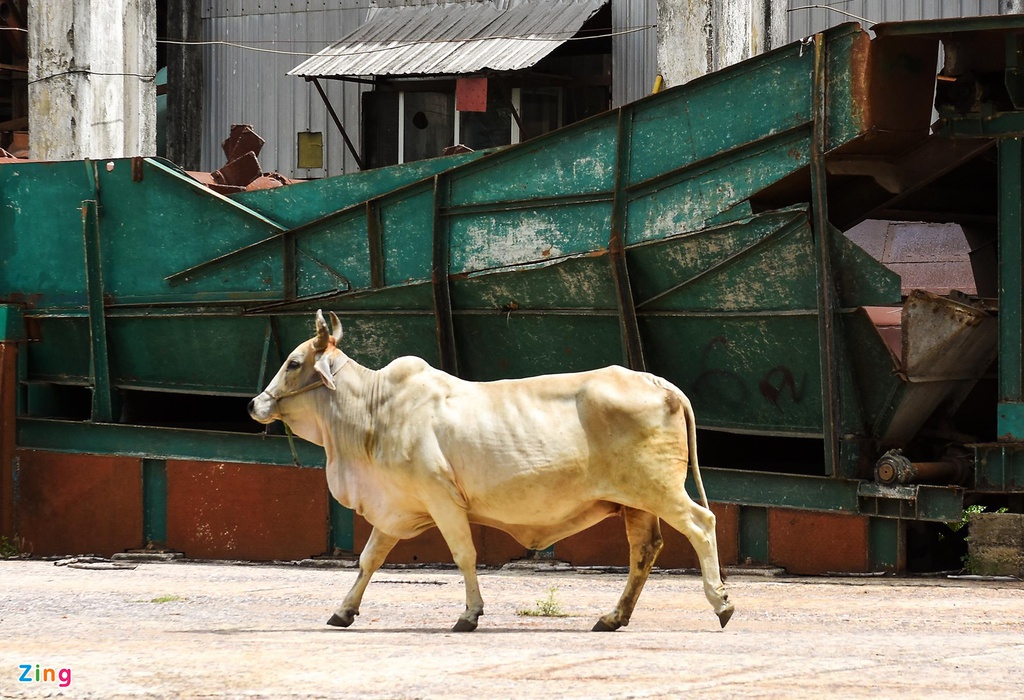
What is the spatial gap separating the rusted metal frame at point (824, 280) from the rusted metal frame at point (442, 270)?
3.04 metres

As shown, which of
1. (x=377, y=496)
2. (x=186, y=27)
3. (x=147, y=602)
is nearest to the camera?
(x=377, y=496)

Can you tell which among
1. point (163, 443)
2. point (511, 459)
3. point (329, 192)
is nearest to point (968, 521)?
point (511, 459)

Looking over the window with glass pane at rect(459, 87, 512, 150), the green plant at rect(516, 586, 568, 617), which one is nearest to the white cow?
the green plant at rect(516, 586, 568, 617)

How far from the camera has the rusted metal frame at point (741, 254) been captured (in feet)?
32.1

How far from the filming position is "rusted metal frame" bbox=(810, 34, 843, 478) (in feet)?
31.6

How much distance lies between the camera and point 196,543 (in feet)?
41.4

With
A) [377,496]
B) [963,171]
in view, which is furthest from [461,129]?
[377,496]

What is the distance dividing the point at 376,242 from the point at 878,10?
8.34 m

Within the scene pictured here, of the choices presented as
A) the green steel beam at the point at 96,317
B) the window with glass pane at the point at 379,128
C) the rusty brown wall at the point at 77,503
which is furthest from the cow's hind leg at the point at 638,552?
the window with glass pane at the point at 379,128

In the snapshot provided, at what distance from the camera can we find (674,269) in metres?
10.5

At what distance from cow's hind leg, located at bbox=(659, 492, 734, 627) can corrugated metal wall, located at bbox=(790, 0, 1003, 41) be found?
1060 cm

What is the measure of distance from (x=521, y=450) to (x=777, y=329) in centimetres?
328

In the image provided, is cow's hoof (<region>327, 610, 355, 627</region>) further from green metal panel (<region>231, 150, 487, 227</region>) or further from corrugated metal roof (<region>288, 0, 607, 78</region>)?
corrugated metal roof (<region>288, 0, 607, 78</region>)

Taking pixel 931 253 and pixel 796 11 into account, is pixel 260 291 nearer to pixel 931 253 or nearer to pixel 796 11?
pixel 931 253
